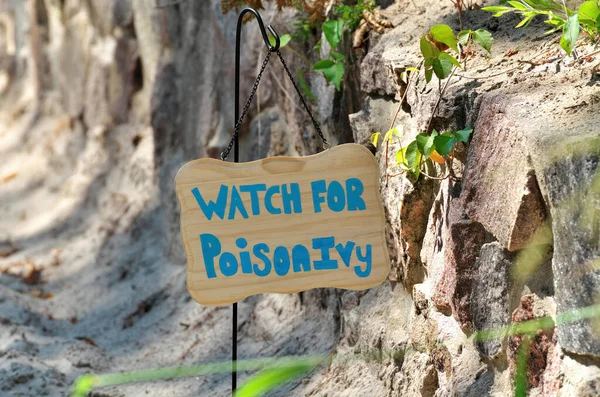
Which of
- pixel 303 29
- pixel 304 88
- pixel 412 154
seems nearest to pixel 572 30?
pixel 412 154

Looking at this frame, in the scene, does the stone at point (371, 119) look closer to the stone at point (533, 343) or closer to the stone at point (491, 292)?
the stone at point (491, 292)

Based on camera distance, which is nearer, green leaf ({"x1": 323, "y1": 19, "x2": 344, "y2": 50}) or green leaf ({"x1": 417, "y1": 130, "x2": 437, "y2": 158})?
green leaf ({"x1": 417, "y1": 130, "x2": 437, "y2": 158})

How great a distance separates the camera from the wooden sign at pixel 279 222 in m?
2.11

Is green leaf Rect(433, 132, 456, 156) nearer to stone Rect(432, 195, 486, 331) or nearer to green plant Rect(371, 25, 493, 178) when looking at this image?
green plant Rect(371, 25, 493, 178)

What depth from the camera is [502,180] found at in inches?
74.8

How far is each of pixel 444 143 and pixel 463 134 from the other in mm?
55

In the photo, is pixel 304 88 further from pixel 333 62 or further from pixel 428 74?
pixel 428 74

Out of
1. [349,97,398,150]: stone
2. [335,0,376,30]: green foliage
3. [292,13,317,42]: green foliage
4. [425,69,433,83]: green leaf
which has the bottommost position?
[349,97,398,150]: stone

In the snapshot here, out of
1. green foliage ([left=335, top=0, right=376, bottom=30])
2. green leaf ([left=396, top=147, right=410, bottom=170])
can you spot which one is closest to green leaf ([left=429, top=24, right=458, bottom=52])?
green leaf ([left=396, top=147, right=410, bottom=170])

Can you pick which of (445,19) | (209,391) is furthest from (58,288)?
(445,19)

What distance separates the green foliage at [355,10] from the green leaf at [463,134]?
1.10m

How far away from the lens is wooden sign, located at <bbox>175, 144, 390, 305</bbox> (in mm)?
2111

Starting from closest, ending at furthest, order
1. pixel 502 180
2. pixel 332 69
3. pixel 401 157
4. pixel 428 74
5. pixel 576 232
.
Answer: pixel 576 232 < pixel 502 180 < pixel 428 74 < pixel 401 157 < pixel 332 69

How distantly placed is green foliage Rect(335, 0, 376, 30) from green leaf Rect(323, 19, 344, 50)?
0.46 ft
